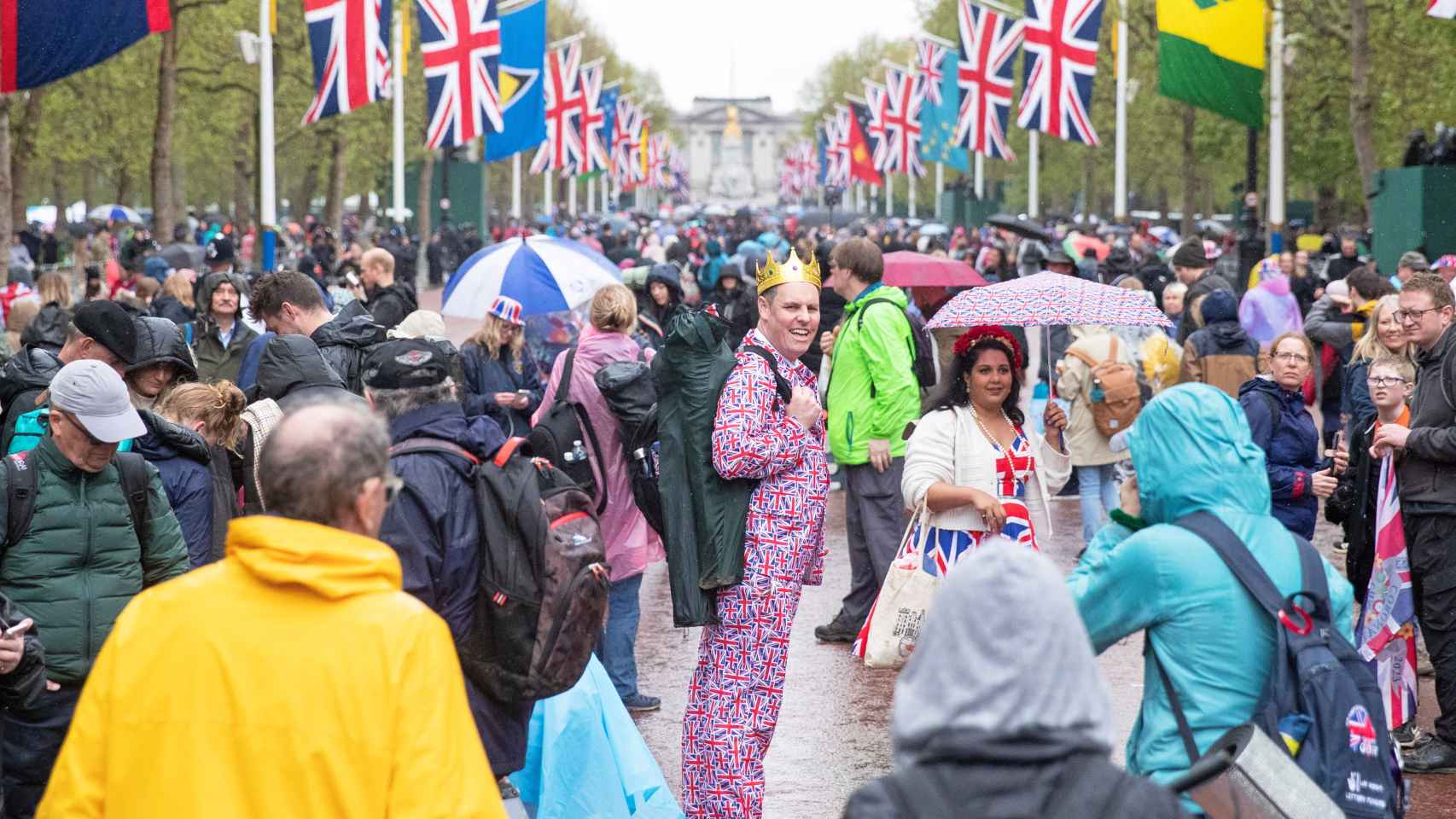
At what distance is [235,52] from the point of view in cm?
3753

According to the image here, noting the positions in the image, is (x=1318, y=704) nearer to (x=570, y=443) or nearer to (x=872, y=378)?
(x=570, y=443)

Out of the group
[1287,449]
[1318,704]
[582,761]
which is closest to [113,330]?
[582,761]

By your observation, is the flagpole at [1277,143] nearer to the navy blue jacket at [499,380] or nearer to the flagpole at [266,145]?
the flagpole at [266,145]

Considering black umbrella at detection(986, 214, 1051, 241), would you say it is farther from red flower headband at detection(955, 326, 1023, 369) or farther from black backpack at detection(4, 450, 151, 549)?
black backpack at detection(4, 450, 151, 549)

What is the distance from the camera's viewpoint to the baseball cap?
5051 millimetres

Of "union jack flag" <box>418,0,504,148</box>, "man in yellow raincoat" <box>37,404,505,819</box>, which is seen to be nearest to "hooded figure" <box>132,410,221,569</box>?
"man in yellow raincoat" <box>37,404,505,819</box>

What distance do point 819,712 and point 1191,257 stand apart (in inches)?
295

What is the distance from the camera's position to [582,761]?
239 inches

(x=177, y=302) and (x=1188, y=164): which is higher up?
(x=1188, y=164)

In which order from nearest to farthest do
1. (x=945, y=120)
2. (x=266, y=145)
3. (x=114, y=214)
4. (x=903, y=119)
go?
1. (x=266, y=145)
2. (x=945, y=120)
3. (x=903, y=119)
4. (x=114, y=214)

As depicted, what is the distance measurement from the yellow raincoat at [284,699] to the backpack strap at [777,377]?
9.60 feet

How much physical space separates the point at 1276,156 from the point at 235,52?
21000 millimetres

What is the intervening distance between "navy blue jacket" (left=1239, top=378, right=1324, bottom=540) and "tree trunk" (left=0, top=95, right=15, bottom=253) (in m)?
15.8

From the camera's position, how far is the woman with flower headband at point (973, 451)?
669 centimetres
